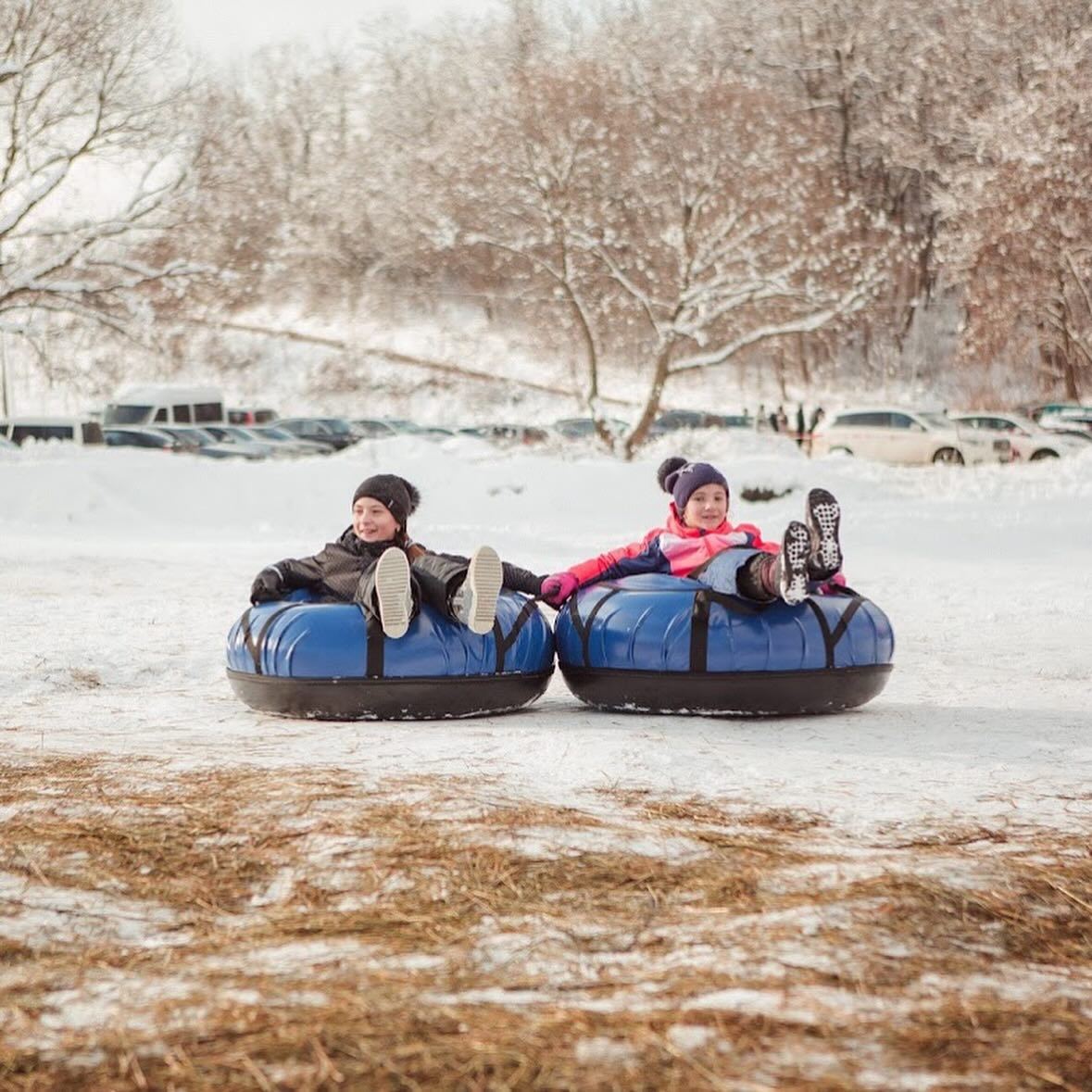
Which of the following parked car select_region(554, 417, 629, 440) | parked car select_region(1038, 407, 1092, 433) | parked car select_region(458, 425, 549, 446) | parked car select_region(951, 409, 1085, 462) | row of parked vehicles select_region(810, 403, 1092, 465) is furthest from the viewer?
parked car select_region(1038, 407, 1092, 433)

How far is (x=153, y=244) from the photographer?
29219 mm

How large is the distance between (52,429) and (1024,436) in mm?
20505

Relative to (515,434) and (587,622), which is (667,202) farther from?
(587,622)

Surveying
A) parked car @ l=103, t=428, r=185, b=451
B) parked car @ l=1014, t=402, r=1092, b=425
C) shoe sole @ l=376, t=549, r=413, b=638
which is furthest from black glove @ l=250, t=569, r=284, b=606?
parked car @ l=1014, t=402, r=1092, b=425

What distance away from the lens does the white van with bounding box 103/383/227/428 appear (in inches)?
1617

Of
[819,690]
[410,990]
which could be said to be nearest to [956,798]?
[819,690]

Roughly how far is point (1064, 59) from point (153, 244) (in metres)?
20.8

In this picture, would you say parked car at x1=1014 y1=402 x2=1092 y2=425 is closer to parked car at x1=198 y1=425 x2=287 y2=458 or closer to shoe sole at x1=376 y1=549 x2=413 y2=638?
parked car at x1=198 y1=425 x2=287 y2=458

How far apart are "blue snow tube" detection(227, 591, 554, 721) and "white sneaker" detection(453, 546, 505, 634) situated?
0.68ft

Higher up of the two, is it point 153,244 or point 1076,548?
point 153,244

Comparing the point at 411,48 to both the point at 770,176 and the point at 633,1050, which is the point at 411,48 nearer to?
the point at 770,176

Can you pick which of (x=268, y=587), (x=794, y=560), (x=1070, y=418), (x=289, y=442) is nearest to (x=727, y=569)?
(x=794, y=560)

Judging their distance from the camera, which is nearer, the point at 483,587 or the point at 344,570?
the point at 483,587

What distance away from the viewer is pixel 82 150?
27812mm
